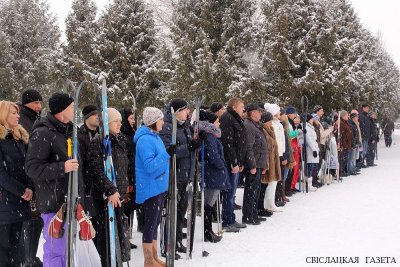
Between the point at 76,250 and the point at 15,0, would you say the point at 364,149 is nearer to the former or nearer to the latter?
the point at 76,250

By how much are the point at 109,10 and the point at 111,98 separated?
4.80 metres

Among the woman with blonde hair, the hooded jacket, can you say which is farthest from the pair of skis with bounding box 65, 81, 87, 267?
the hooded jacket

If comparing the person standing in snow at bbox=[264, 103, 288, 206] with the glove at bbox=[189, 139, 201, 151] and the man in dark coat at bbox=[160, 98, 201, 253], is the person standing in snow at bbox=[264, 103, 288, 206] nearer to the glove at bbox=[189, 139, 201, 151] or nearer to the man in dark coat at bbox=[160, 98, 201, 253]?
the man in dark coat at bbox=[160, 98, 201, 253]

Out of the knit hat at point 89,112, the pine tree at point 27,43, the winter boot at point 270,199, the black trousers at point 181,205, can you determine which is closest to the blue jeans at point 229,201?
the black trousers at point 181,205

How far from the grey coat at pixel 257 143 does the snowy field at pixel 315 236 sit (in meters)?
1.13

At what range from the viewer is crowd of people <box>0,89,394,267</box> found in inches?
169

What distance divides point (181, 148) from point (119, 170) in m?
1.30

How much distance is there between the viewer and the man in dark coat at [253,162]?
8031 millimetres

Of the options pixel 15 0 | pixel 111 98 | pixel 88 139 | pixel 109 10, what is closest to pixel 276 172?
pixel 88 139

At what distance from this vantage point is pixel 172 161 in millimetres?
5566

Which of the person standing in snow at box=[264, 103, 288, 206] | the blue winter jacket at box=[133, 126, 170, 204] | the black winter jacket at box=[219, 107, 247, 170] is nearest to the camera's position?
the blue winter jacket at box=[133, 126, 170, 204]

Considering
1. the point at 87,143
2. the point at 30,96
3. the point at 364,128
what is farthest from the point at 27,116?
the point at 364,128

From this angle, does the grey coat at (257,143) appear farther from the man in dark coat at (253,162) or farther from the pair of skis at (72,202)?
the pair of skis at (72,202)

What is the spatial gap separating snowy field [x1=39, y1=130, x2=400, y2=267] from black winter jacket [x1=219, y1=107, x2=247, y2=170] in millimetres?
1218
